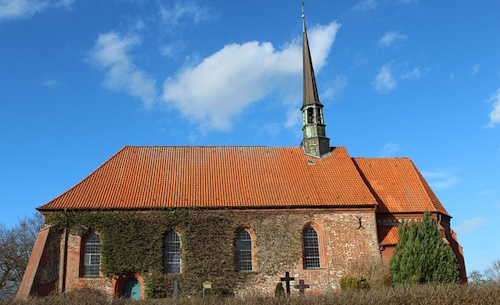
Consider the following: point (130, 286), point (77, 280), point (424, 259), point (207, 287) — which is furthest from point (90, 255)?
point (424, 259)

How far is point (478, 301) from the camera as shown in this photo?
13930 mm

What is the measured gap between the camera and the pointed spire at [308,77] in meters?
28.8

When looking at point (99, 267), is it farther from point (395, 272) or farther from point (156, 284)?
point (395, 272)

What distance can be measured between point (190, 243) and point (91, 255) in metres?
4.89

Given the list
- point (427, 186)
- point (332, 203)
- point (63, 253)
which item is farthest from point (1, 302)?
point (427, 186)

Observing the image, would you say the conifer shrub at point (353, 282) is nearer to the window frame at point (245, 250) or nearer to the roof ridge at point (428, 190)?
the window frame at point (245, 250)

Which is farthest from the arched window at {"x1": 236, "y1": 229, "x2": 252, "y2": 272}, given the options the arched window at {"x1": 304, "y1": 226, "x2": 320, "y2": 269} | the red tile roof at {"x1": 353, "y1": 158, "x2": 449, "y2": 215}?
the red tile roof at {"x1": 353, "y1": 158, "x2": 449, "y2": 215}

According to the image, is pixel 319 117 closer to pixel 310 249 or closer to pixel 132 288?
pixel 310 249

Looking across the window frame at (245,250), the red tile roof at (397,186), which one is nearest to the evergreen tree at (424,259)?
the red tile roof at (397,186)

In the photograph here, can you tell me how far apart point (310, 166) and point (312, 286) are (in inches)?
282

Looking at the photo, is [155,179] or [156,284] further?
[155,179]

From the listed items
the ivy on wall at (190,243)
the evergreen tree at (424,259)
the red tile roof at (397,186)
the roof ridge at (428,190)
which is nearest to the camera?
the evergreen tree at (424,259)

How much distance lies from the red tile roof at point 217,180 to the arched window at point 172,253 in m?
1.63

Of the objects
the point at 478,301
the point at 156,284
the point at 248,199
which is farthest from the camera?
the point at 248,199
